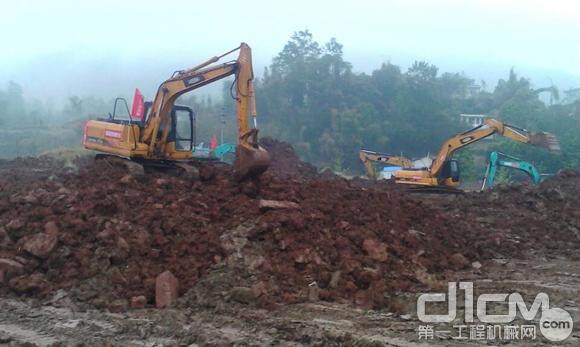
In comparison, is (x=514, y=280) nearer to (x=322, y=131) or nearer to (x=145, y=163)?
(x=145, y=163)

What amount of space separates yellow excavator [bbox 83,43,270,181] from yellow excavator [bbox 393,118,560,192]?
27.5ft

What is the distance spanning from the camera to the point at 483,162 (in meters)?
36.4

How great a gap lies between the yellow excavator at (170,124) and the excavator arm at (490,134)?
28.1 feet

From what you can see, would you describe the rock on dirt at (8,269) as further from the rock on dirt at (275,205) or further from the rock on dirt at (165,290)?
the rock on dirt at (275,205)

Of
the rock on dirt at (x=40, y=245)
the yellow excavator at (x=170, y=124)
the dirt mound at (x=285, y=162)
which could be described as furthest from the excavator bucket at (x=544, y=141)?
the rock on dirt at (x=40, y=245)

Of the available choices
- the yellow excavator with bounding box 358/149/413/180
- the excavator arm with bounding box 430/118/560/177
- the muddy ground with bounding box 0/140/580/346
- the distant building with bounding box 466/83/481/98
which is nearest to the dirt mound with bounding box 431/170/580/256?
the muddy ground with bounding box 0/140/580/346

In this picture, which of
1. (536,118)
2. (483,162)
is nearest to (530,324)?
(483,162)

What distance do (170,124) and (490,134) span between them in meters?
9.69

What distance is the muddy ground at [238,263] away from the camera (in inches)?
238

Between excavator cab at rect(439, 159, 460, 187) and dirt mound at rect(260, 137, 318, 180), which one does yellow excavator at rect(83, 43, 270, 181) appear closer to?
dirt mound at rect(260, 137, 318, 180)

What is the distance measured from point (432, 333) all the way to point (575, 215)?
849 centimetres

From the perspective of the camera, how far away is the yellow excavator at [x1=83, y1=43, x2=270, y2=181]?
1104 centimetres

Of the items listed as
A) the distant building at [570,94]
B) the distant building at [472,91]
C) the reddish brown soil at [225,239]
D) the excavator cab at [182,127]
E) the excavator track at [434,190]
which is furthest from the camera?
the distant building at [570,94]

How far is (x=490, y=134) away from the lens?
1811cm
